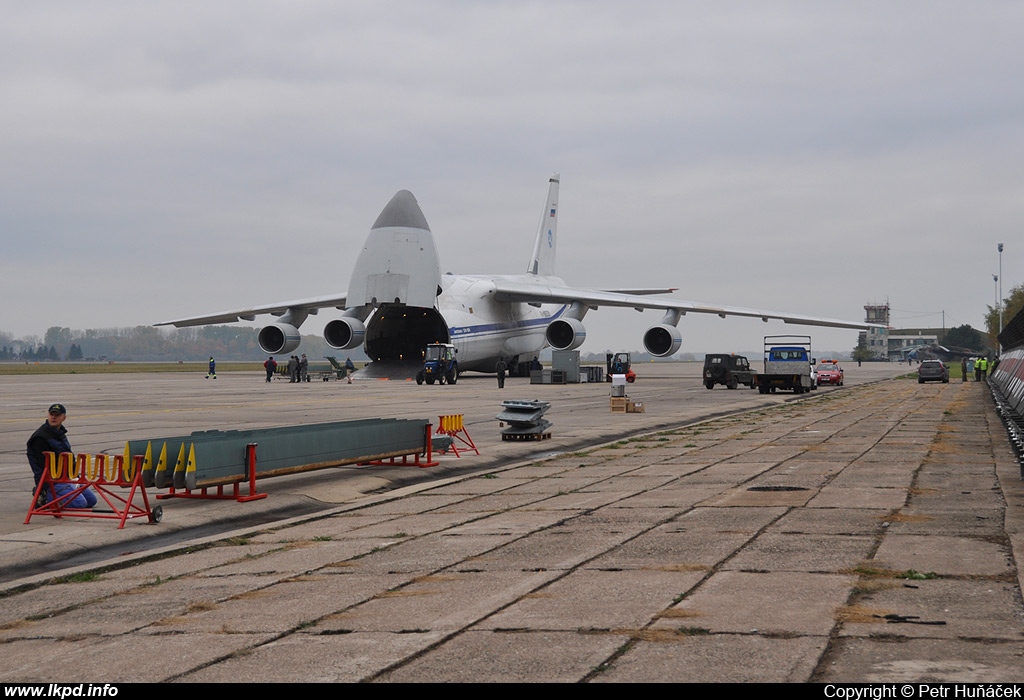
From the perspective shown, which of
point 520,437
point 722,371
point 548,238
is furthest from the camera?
point 548,238

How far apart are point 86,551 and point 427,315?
45.9 m

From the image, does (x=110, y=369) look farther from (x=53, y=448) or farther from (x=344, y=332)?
(x=53, y=448)

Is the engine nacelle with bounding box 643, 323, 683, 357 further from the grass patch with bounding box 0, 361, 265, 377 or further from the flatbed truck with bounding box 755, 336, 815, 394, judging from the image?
the grass patch with bounding box 0, 361, 265, 377

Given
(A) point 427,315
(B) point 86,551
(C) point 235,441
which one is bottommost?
(B) point 86,551

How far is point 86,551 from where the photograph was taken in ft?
35.2

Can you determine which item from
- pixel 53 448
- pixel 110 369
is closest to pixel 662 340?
pixel 53 448

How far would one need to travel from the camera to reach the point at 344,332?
56312mm

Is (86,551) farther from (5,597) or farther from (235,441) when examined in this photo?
(235,441)

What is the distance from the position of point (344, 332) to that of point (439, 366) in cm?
744

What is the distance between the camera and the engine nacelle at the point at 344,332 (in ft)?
184

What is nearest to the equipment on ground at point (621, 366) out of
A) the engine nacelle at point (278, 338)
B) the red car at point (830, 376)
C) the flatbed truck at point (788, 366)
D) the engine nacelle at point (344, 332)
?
the flatbed truck at point (788, 366)

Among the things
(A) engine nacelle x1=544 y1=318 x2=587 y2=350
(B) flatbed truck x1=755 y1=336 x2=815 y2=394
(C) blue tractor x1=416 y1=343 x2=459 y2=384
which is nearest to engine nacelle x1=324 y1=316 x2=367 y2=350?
(C) blue tractor x1=416 y1=343 x2=459 y2=384

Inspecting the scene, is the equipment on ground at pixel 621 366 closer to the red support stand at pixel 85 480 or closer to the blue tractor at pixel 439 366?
the blue tractor at pixel 439 366

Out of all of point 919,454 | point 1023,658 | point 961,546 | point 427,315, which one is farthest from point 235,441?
point 427,315
